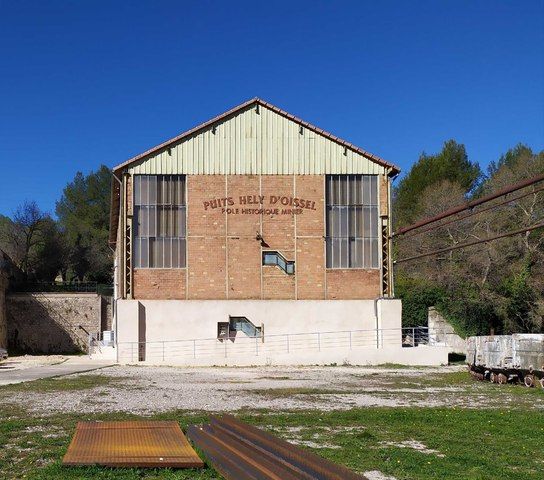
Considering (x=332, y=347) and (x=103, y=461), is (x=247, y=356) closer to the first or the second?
(x=332, y=347)

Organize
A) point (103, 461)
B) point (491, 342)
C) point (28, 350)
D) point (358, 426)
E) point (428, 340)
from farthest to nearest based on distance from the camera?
point (28, 350) < point (428, 340) < point (491, 342) < point (358, 426) < point (103, 461)

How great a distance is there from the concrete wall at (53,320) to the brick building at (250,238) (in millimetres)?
19665

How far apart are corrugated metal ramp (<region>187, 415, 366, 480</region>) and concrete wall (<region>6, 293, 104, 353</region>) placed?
139ft

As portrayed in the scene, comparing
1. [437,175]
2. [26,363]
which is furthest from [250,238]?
[437,175]

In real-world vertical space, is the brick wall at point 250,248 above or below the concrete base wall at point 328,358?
above

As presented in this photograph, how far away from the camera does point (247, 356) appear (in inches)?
1251

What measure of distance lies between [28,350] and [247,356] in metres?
23.3

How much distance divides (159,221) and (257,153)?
5.56 meters

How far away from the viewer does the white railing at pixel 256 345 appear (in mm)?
31703

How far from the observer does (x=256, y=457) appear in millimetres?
7566

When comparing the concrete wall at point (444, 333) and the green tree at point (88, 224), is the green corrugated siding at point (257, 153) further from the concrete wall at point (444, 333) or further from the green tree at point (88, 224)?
the green tree at point (88, 224)

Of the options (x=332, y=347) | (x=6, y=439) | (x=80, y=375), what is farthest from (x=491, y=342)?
(x=6, y=439)

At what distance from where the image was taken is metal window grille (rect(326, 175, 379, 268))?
108 feet

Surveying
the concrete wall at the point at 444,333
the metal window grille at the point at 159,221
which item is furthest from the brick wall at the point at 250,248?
the concrete wall at the point at 444,333
